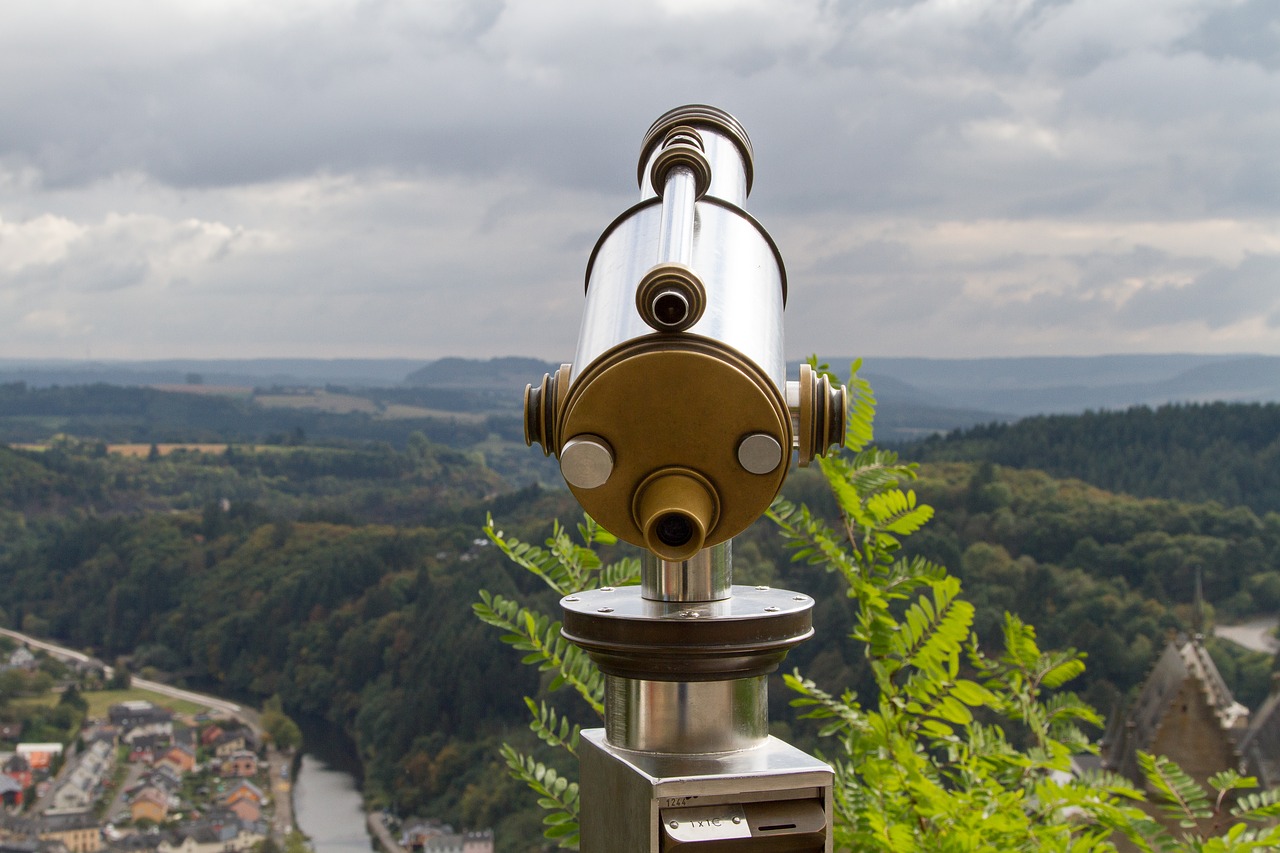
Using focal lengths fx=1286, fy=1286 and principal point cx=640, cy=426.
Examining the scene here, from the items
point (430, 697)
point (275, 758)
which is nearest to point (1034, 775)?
point (430, 697)

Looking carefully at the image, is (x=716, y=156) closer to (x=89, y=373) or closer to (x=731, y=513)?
(x=731, y=513)

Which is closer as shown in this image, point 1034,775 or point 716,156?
point 716,156

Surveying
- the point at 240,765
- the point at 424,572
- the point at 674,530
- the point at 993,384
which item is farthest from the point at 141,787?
the point at 993,384

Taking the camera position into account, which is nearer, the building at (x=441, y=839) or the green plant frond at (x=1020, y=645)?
the green plant frond at (x=1020, y=645)

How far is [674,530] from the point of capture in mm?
1492

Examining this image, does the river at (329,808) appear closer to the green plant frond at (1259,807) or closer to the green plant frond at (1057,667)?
the green plant frond at (1057,667)

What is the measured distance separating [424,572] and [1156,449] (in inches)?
1602

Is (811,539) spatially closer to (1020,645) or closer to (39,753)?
(1020,645)

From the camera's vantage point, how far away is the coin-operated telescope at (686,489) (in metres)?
1.47

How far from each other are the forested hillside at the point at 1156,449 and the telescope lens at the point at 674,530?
6073 cm

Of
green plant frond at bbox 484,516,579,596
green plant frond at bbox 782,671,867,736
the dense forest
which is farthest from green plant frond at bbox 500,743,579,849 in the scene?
the dense forest

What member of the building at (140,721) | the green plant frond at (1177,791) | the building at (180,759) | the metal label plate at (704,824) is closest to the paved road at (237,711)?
the building at (180,759)

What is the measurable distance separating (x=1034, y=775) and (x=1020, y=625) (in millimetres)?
390

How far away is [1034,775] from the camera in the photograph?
338cm
